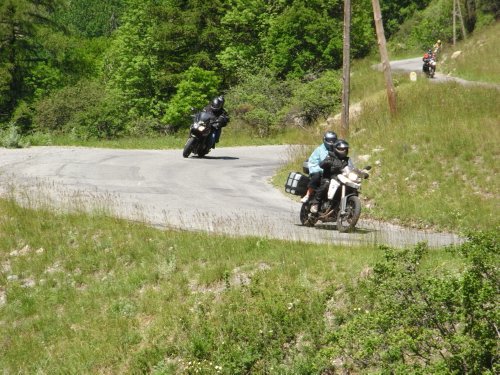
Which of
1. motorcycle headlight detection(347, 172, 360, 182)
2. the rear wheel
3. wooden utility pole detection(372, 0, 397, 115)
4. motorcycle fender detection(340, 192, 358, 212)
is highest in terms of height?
wooden utility pole detection(372, 0, 397, 115)

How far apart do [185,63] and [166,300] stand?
48526mm

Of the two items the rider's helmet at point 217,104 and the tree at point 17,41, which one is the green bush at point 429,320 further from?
the tree at point 17,41

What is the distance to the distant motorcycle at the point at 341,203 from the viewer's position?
13.0 meters

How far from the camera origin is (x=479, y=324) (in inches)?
258

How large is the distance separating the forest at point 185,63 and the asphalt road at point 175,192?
715 inches

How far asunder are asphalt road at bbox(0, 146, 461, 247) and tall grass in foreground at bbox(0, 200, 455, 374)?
1.05 meters

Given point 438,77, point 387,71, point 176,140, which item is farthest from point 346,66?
point 438,77

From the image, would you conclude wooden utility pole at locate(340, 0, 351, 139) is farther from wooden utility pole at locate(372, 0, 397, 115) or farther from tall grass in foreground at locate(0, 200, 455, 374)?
tall grass in foreground at locate(0, 200, 455, 374)

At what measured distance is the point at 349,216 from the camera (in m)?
13.0

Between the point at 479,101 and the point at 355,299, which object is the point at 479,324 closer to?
the point at 355,299

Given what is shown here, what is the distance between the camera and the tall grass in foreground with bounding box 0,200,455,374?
29.0 ft

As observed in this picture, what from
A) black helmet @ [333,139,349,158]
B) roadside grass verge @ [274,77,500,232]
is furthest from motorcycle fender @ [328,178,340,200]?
roadside grass verge @ [274,77,500,232]

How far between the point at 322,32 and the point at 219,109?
90.0ft

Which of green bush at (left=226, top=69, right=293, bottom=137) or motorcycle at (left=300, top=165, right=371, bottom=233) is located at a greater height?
green bush at (left=226, top=69, right=293, bottom=137)
